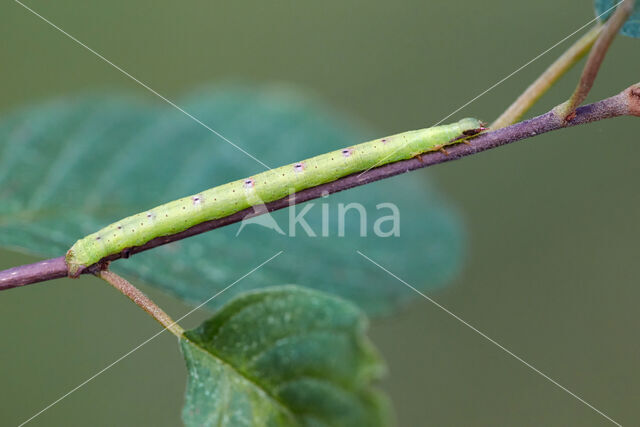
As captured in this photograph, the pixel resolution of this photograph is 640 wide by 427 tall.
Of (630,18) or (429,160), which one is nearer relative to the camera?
(630,18)

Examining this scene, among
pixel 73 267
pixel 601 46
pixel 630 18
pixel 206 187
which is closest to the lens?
pixel 601 46

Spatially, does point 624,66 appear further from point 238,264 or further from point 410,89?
point 238,264

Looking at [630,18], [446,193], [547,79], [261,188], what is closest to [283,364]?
[261,188]

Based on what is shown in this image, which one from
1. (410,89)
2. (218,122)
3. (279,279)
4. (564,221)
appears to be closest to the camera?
(279,279)

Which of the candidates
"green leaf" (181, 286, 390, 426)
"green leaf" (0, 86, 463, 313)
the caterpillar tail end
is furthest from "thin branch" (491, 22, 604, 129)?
the caterpillar tail end

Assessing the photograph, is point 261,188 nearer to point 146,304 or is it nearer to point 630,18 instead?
point 146,304

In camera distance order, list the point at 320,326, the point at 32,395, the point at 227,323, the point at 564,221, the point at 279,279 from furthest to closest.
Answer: the point at 564,221 → the point at 32,395 → the point at 279,279 → the point at 227,323 → the point at 320,326

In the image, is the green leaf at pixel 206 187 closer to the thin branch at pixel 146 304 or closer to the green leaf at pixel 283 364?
the thin branch at pixel 146 304

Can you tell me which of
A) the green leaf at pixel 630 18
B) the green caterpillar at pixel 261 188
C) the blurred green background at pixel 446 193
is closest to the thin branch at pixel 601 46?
the green leaf at pixel 630 18

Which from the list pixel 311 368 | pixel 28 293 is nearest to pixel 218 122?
pixel 311 368
